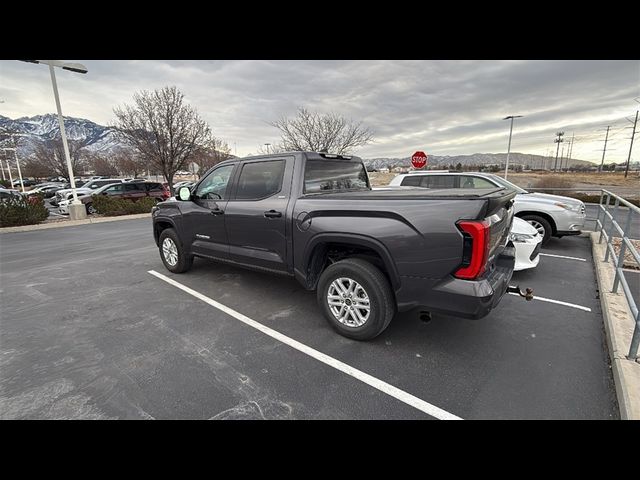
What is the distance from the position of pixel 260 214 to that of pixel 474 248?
2418 mm

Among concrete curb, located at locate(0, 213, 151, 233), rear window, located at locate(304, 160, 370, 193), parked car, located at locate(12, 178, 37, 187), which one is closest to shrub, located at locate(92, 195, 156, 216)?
concrete curb, located at locate(0, 213, 151, 233)

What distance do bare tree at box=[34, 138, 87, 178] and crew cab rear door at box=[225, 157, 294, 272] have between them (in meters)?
47.5

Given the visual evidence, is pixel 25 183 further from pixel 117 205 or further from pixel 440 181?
pixel 440 181

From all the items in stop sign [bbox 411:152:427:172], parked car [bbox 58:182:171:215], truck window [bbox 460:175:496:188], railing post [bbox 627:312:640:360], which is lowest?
railing post [bbox 627:312:640:360]

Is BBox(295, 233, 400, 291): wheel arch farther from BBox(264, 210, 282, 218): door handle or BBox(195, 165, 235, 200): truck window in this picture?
BBox(195, 165, 235, 200): truck window

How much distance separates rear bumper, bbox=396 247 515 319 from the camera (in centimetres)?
243

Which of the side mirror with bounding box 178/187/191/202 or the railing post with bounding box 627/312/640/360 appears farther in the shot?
the side mirror with bounding box 178/187/191/202

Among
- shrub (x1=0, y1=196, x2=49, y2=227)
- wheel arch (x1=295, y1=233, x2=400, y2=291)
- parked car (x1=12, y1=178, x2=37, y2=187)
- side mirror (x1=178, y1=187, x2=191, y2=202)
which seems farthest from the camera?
parked car (x1=12, y1=178, x2=37, y2=187)

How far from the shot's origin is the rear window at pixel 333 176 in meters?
3.68

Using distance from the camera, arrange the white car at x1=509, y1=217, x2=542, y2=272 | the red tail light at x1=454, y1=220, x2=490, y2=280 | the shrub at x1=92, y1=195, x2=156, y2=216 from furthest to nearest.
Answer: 1. the shrub at x1=92, y1=195, x2=156, y2=216
2. the white car at x1=509, y1=217, x2=542, y2=272
3. the red tail light at x1=454, y1=220, x2=490, y2=280

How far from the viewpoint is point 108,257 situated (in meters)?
6.87

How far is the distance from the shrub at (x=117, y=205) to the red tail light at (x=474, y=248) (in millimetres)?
16455

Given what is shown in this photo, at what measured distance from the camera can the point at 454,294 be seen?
97.7 inches

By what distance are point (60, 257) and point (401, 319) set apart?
7.87 m
